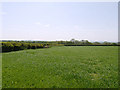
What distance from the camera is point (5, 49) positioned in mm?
12836

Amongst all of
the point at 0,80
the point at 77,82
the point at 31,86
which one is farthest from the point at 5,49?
the point at 77,82

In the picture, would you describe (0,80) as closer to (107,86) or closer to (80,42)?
(107,86)

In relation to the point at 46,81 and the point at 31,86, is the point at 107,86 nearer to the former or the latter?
the point at 46,81

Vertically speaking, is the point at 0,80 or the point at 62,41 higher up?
the point at 62,41

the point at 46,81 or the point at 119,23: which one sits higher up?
the point at 119,23

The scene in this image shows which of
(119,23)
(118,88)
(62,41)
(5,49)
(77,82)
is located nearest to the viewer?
(118,88)

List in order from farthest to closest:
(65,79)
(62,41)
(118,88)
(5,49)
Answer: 1. (62,41)
2. (5,49)
3. (65,79)
4. (118,88)

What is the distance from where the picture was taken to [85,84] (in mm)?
3244

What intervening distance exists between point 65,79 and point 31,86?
1446 millimetres

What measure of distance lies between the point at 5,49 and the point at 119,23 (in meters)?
14.7

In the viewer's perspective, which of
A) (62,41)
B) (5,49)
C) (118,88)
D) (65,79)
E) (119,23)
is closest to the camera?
(118,88)

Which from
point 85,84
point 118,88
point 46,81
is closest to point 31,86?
point 46,81

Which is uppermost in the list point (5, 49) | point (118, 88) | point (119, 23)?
point (119, 23)

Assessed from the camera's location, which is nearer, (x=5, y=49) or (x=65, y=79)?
(x=65, y=79)
